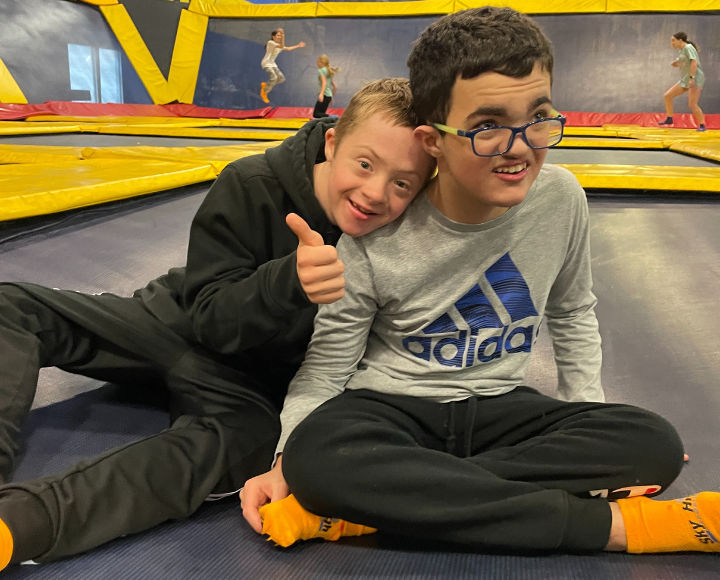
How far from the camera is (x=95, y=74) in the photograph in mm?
7113

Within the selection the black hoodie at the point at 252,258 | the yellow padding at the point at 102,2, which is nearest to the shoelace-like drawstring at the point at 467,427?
the black hoodie at the point at 252,258

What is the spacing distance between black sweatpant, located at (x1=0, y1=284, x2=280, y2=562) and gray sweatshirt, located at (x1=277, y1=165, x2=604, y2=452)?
0.39 ft

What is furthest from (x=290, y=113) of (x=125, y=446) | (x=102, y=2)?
(x=125, y=446)

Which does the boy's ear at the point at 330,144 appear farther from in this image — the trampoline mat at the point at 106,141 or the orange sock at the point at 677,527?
the trampoline mat at the point at 106,141

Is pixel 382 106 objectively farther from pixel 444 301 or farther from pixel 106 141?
pixel 106 141

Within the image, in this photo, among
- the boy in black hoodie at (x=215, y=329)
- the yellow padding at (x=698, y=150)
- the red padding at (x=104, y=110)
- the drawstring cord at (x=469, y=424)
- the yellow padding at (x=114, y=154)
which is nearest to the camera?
the boy in black hoodie at (x=215, y=329)

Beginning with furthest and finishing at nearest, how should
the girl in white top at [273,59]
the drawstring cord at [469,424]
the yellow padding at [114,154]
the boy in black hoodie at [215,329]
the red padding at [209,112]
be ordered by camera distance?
the red padding at [209,112] → the girl in white top at [273,59] → the yellow padding at [114,154] → the drawstring cord at [469,424] → the boy in black hoodie at [215,329]

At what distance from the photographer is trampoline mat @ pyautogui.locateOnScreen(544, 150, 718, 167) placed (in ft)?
9.88

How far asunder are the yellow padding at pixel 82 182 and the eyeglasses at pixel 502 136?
1443mm

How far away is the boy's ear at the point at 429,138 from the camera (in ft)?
→ 2.78

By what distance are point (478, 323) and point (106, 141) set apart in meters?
3.81

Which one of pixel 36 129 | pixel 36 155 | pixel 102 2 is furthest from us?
pixel 102 2

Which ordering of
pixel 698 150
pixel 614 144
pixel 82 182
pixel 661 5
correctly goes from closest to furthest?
pixel 82 182 → pixel 698 150 → pixel 614 144 → pixel 661 5

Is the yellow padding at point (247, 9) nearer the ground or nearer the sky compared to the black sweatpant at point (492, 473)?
nearer the sky
